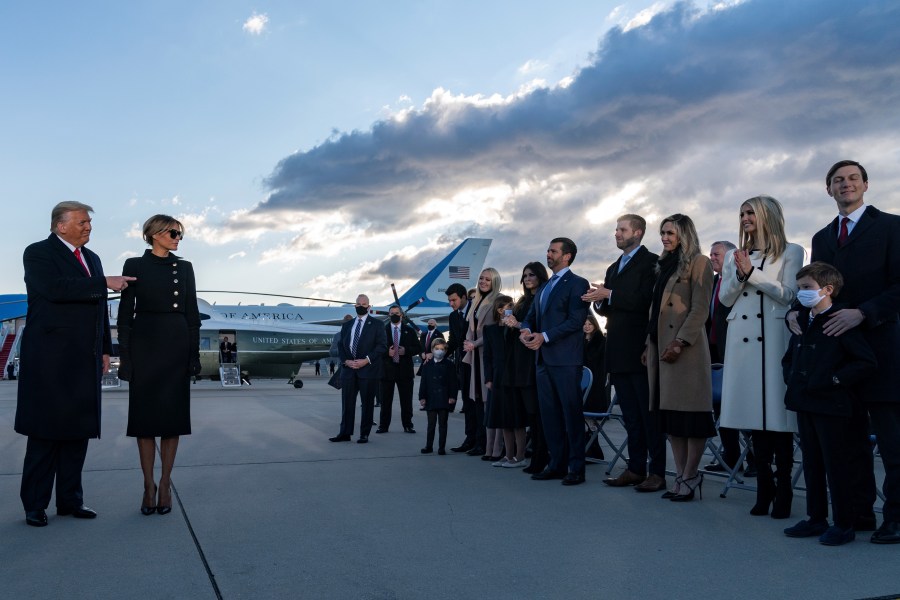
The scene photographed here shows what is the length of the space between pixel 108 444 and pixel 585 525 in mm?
5724

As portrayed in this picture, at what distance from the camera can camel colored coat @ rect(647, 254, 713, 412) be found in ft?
15.0

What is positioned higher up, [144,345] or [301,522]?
[144,345]

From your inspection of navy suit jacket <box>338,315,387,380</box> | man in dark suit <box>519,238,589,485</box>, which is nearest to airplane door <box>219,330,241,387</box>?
navy suit jacket <box>338,315,387,380</box>

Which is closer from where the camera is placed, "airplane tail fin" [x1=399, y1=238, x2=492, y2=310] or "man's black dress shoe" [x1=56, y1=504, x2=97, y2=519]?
"man's black dress shoe" [x1=56, y1=504, x2=97, y2=519]

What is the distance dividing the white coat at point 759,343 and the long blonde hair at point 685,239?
1.21 ft

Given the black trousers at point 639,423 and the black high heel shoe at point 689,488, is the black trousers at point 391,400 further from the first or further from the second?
the black high heel shoe at point 689,488

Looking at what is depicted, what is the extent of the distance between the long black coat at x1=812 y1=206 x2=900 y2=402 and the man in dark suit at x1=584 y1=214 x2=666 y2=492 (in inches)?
56.3

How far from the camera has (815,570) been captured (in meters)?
3.02

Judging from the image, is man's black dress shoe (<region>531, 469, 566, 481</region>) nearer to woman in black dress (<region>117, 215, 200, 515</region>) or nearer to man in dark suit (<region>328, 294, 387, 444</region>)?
woman in black dress (<region>117, 215, 200, 515</region>)

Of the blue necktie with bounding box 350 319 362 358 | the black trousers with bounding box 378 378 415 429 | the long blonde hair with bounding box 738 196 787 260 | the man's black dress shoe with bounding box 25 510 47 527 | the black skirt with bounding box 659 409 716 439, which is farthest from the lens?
the black trousers with bounding box 378 378 415 429

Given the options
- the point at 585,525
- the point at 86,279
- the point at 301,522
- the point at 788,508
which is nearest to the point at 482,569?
the point at 585,525

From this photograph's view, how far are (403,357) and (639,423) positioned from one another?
521 cm

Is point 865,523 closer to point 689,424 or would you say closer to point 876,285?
point 689,424

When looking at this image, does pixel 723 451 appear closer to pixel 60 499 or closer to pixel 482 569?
pixel 482 569
